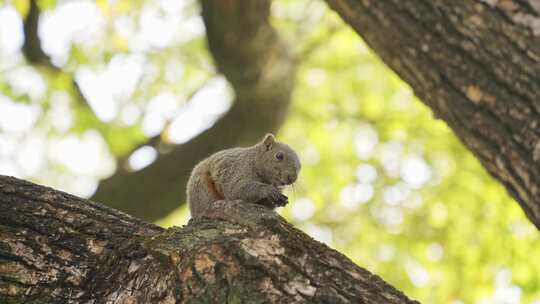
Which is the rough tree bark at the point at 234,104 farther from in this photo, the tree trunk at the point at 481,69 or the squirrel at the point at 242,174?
the tree trunk at the point at 481,69

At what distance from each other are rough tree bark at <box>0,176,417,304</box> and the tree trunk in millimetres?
1420

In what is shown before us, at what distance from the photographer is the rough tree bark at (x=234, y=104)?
6.45 meters

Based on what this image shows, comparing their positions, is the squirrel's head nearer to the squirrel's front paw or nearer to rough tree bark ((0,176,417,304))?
the squirrel's front paw

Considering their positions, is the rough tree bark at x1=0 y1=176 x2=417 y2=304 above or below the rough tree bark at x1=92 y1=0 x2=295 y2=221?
below

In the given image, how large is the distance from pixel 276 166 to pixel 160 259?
1861mm

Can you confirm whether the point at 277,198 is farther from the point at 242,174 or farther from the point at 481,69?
the point at 481,69

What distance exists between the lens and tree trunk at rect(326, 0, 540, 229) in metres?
3.71

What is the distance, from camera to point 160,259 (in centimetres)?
272

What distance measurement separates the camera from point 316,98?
1046cm

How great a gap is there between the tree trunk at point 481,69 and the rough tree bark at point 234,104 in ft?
7.64

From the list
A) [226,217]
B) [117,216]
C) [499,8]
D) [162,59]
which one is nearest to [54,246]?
[117,216]

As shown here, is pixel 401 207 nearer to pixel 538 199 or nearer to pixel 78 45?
pixel 78 45

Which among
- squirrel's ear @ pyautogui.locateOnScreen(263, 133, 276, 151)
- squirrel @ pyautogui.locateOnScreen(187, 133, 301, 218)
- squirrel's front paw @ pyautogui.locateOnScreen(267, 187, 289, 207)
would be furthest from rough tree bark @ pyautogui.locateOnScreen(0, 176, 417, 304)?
squirrel's ear @ pyautogui.locateOnScreen(263, 133, 276, 151)

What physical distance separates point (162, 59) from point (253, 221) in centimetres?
771
